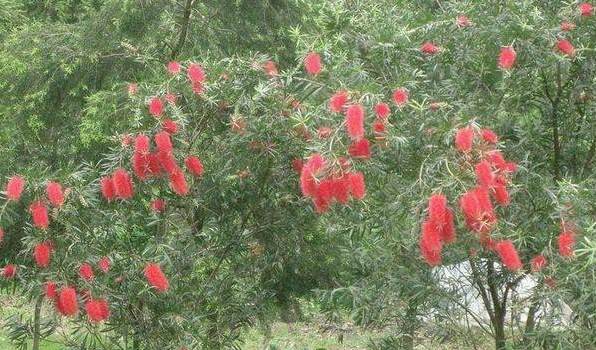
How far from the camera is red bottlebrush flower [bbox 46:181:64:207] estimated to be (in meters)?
3.95

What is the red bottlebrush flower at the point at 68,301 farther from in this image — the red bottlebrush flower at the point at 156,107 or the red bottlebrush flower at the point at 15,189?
the red bottlebrush flower at the point at 156,107

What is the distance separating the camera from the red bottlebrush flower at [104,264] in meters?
4.44

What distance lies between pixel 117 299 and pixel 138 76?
3502 mm

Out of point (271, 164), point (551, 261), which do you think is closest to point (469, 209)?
point (551, 261)

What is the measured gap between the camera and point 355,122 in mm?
3246

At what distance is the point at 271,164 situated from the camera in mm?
4848

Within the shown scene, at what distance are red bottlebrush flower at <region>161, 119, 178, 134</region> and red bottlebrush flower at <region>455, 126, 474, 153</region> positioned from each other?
1.70 metres

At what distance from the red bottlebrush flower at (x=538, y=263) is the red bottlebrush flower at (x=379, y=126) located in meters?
1.02

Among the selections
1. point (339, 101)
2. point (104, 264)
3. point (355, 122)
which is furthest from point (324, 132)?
point (104, 264)

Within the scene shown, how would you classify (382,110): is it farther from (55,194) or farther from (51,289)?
(51,289)

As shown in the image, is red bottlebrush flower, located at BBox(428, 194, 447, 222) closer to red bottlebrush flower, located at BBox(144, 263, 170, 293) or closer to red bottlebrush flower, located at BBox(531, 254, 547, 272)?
red bottlebrush flower, located at BBox(531, 254, 547, 272)

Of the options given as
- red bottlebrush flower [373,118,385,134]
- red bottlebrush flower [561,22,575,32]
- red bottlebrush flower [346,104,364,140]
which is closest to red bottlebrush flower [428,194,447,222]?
red bottlebrush flower [346,104,364,140]

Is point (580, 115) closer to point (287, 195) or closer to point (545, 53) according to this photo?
point (545, 53)

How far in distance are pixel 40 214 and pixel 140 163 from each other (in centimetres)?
58
